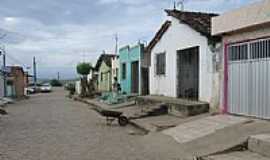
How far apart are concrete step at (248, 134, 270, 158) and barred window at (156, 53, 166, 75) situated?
41.1 ft

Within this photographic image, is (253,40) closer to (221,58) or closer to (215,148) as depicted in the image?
(221,58)

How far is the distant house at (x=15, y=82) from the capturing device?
48125 mm

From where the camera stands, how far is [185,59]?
20.1 metres

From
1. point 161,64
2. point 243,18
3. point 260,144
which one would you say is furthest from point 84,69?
point 260,144

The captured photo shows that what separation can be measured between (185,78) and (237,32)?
22.3 feet

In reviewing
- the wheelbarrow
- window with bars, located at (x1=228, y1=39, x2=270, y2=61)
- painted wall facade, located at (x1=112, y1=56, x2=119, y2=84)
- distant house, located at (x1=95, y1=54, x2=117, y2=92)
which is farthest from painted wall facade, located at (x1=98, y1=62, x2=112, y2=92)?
window with bars, located at (x1=228, y1=39, x2=270, y2=61)

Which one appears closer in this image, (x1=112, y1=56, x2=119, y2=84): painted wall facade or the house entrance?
the house entrance

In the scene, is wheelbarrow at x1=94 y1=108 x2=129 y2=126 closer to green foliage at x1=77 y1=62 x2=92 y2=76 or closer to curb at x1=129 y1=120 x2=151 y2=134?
curb at x1=129 y1=120 x2=151 y2=134

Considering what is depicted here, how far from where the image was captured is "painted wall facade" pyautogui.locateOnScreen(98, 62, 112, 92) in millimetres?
41822

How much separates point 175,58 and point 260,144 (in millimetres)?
11394

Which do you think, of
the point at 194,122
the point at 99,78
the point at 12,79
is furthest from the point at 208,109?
the point at 12,79

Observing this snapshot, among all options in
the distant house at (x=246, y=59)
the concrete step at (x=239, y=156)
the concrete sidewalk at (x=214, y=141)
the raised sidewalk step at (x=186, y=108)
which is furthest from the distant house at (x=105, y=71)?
Result: the concrete step at (x=239, y=156)

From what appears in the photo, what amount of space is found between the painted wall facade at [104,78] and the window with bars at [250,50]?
90.9 ft

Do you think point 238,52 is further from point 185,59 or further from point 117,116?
point 185,59
